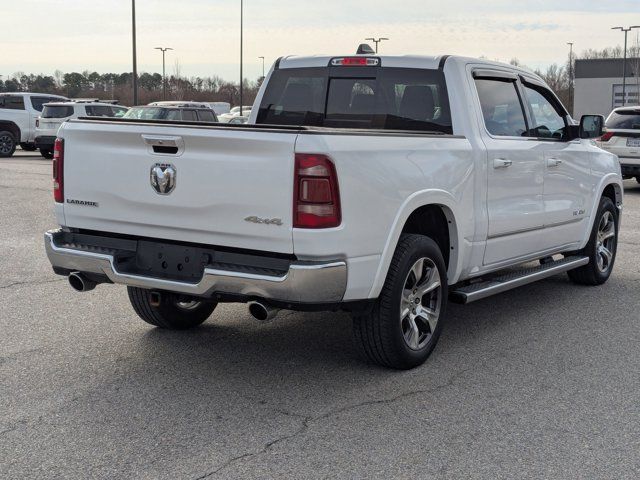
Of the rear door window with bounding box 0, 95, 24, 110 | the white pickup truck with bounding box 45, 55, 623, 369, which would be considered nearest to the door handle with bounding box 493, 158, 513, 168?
the white pickup truck with bounding box 45, 55, 623, 369

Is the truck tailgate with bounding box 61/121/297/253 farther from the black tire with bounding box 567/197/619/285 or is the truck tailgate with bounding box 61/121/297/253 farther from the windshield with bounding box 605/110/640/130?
the windshield with bounding box 605/110/640/130

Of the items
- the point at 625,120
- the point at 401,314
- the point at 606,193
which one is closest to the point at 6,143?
the point at 625,120

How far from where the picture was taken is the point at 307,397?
16.0 ft

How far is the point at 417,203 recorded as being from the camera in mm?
5195

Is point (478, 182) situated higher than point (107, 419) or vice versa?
point (478, 182)

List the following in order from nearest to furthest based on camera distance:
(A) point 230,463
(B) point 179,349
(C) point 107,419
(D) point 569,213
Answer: (A) point 230,463
(C) point 107,419
(B) point 179,349
(D) point 569,213

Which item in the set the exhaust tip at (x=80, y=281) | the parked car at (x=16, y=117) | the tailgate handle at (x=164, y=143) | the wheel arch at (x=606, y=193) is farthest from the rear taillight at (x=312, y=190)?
the parked car at (x=16, y=117)

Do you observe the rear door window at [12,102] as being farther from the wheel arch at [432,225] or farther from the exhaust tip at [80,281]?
the wheel arch at [432,225]

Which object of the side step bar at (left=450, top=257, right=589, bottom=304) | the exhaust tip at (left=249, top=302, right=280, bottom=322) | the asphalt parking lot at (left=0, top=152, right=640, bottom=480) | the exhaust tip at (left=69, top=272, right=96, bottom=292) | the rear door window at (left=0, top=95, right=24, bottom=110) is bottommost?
the asphalt parking lot at (left=0, top=152, right=640, bottom=480)

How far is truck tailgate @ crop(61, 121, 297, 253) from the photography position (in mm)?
4555

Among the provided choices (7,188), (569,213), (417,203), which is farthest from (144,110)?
(417,203)

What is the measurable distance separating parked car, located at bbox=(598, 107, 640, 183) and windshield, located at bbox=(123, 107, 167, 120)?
1177cm

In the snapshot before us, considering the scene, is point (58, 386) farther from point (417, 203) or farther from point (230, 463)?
point (417, 203)

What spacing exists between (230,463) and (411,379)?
5.27 ft
